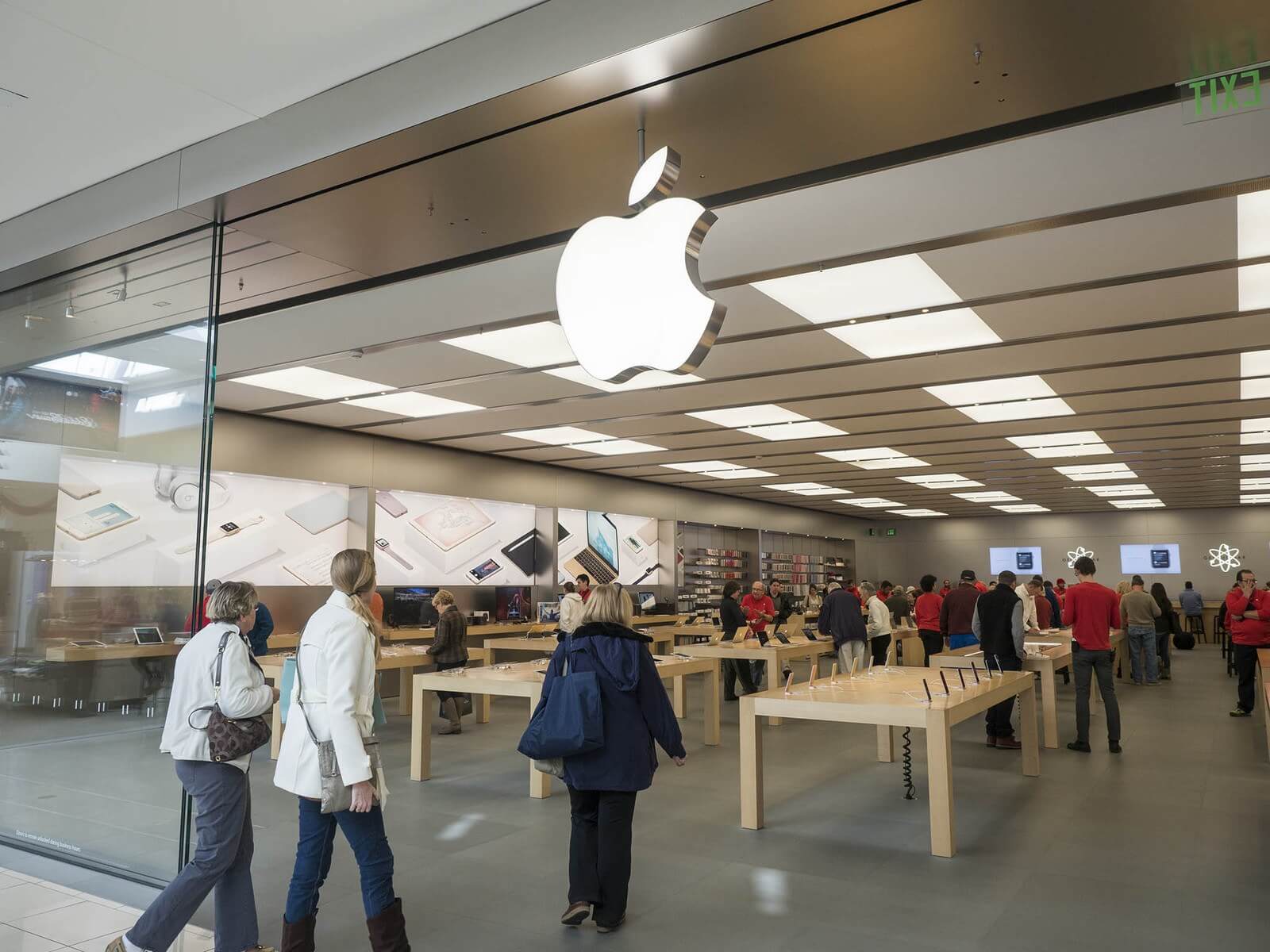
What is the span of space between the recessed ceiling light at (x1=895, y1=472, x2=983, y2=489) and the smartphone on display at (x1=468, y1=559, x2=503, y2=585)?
761 centimetres

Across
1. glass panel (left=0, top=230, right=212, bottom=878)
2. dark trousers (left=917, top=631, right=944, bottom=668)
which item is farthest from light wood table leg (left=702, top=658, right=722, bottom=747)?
glass panel (left=0, top=230, right=212, bottom=878)

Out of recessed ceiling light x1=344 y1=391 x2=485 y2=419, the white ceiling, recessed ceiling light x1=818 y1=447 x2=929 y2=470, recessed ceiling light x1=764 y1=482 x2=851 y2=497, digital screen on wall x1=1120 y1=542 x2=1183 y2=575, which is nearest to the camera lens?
the white ceiling

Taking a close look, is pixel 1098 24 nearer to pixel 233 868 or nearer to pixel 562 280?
→ pixel 562 280

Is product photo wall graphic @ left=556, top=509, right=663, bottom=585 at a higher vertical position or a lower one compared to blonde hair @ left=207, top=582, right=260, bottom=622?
higher

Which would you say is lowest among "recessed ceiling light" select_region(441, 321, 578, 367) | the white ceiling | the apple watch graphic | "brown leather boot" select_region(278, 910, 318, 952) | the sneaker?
the sneaker

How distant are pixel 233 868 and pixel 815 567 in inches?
821

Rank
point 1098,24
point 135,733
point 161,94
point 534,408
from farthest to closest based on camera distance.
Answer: point 534,408 → point 135,733 → point 161,94 → point 1098,24

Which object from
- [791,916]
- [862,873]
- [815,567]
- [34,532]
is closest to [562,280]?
[791,916]

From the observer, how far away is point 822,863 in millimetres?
4613

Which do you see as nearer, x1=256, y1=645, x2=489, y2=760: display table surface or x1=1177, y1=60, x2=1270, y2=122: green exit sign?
x1=1177, y1=60, x2=1270, y2=122: green exit sign

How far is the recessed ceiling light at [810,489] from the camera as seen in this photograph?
56.2 ft

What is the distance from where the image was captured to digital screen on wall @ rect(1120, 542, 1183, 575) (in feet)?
75.4

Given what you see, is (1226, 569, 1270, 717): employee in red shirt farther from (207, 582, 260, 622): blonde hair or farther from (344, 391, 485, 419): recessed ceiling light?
(207, 582, 260, 622): blonde hair

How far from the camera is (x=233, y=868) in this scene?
10.6 feet
